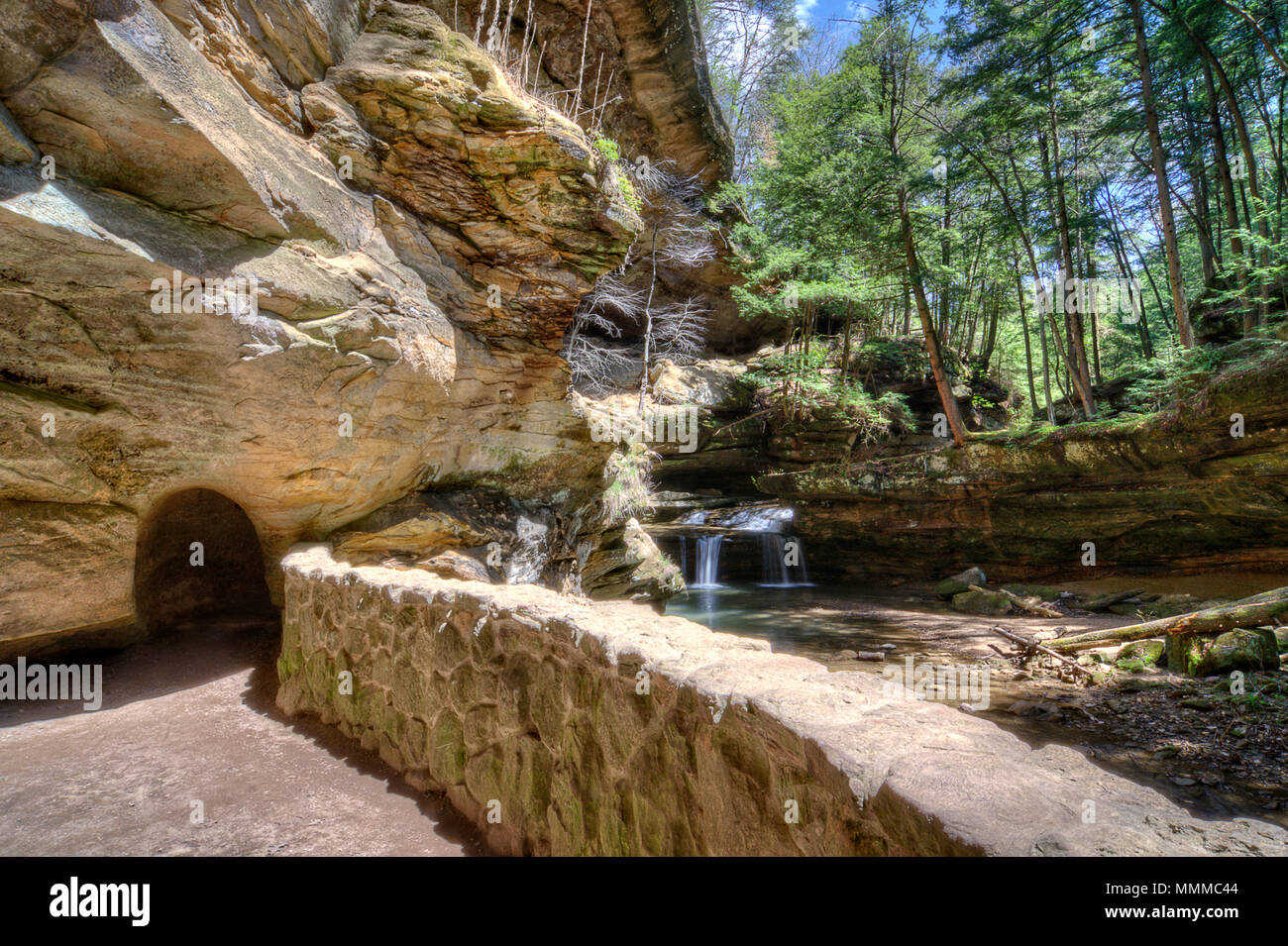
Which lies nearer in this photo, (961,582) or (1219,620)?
(1219,620)

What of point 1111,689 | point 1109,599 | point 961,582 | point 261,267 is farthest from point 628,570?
point 1109,599

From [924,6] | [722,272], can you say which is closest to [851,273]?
[722,272]

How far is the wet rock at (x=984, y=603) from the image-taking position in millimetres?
10930

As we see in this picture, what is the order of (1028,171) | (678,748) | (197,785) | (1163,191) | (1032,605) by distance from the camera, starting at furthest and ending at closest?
(1028,171)
(1163,191)
(1032,605)
(197,785)
(678,748)

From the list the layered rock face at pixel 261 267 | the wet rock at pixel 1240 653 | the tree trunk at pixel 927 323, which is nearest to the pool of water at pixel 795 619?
the wet rock at pixel 1240 653

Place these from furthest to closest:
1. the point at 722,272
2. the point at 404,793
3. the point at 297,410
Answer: the point at 722,272 < the point at 297,410 < the point at 404,793

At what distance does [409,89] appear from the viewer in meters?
6.47

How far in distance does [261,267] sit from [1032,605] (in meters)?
13.2

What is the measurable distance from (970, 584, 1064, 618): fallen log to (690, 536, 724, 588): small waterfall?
7018mm

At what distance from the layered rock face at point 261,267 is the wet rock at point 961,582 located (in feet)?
34.1

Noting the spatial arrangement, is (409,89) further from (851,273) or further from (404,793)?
(851,273)

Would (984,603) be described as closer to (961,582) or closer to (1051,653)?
(961,582)

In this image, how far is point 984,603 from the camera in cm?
1120
